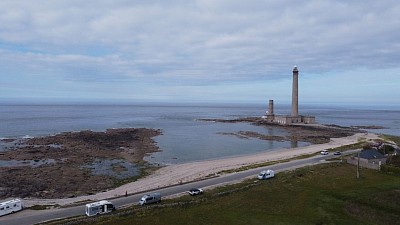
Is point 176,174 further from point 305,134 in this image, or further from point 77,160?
point 305,134

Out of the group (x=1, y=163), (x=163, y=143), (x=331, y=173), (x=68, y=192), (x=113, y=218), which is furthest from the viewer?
(x=163, y=143)

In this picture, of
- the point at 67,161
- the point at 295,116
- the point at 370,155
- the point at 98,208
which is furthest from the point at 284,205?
the point at 295,116

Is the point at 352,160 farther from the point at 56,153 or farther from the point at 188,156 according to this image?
the point at 56,153

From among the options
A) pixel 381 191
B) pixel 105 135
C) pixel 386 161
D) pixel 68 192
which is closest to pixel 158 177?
pixel 68 192

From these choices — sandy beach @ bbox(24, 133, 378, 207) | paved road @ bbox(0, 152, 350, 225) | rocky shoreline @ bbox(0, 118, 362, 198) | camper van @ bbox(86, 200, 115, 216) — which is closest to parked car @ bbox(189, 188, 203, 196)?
paved road @ bbox(0, 152, 350, 225)

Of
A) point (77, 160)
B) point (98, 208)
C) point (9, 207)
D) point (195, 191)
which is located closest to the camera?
point (98, 208)

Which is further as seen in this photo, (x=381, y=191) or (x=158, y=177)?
Result: (x=158, y=177)

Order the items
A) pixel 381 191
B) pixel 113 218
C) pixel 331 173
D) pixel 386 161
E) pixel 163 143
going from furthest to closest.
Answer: pixel 163 143 < pixel 386 161 < pixel 331 173 < pixel 381 191 < pixel 113 218
